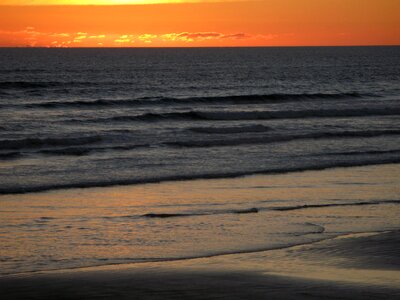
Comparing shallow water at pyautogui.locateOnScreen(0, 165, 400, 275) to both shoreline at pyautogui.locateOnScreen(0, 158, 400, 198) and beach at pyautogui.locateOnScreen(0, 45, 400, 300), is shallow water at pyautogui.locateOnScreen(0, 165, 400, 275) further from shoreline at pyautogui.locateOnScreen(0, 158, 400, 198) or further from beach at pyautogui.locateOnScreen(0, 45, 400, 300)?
shoreline at pyautogui.locateOnScreen(0, 158, 400, 198)

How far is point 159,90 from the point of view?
57.1 metres

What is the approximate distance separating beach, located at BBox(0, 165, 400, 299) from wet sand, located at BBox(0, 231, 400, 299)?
1 centimetres

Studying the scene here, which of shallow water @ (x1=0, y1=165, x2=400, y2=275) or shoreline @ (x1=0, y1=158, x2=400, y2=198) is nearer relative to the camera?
shallow water @ (x1=0, y1=165, x2=400, y2=275)

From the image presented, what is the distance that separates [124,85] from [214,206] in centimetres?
4957

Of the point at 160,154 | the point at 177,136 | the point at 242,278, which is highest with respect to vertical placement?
the point at 242,278

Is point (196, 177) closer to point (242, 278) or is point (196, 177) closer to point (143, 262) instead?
point (143, 262)

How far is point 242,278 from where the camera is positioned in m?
9.05

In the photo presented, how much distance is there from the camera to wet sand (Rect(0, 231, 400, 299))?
27.5 feet

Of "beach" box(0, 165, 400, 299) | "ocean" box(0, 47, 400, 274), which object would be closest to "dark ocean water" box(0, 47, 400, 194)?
"ocean" box(0, 47, 400, 274)

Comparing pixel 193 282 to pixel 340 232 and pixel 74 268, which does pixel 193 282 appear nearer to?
pixel 74 268

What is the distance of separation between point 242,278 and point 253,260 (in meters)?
1.10

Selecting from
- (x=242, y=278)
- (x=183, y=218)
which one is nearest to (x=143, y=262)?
(x=242, y=278)

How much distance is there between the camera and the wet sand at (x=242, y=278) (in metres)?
8.38

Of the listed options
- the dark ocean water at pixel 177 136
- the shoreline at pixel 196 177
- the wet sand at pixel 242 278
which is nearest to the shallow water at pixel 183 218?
the shoreline at pixel 196 177
